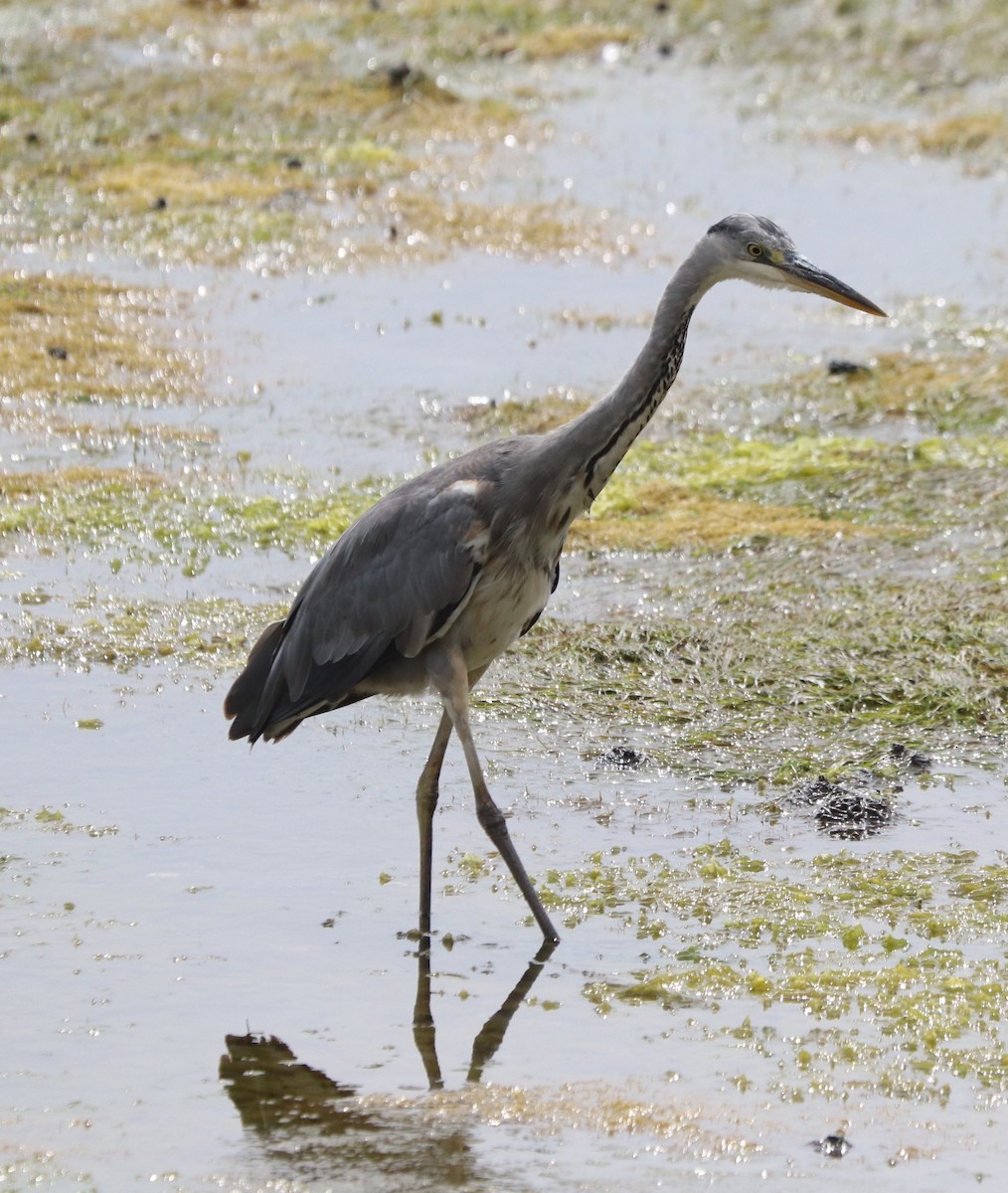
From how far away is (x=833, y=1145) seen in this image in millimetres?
5004

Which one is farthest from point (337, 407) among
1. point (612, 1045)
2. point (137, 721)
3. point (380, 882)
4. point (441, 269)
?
point (612, 1045)

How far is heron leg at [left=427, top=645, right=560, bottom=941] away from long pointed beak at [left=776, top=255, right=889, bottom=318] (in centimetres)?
165

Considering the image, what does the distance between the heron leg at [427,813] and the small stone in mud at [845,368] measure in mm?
6254

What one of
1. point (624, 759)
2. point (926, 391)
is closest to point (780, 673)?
point (624, 759)

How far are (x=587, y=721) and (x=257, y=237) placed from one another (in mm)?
8067

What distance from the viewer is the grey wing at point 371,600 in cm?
652

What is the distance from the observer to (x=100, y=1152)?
197 inches

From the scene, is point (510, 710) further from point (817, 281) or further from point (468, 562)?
point (817, 281)

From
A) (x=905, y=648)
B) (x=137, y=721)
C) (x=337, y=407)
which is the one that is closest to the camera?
(x=137, y=721)

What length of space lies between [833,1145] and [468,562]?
2303 mm

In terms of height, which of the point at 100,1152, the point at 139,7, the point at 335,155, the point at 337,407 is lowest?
the point at 100,1152

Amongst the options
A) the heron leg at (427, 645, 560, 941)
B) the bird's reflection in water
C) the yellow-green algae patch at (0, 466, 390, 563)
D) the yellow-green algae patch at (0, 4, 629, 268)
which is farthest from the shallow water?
the yellow-green algae patch at (0, 4, 629, 268)

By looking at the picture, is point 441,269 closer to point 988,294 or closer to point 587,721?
point 988,294

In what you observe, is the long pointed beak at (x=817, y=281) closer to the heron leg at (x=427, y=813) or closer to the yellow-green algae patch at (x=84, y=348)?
the heron leg at (x=427, y=813)
